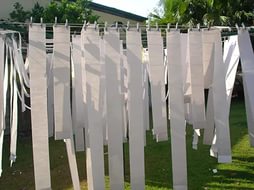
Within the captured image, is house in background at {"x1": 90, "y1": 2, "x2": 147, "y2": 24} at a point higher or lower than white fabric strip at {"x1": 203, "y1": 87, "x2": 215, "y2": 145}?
higher

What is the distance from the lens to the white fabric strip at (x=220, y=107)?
3.25m

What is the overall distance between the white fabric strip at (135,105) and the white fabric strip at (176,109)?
25 cm

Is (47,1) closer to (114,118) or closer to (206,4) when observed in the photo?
(206,4)

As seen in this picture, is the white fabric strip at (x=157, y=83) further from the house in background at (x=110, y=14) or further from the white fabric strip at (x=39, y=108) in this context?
the house in background at (x=110, y=14)

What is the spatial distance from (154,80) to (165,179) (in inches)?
88.3

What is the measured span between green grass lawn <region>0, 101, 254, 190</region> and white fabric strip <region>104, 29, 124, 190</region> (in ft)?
5.88

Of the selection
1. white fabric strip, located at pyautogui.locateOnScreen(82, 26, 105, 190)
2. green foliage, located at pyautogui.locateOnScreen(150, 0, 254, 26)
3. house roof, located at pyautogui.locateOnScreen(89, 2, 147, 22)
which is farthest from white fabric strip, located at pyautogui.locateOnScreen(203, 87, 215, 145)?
house roof, located at pyautogui.locateOnScreen(89, 2, 147, 22)

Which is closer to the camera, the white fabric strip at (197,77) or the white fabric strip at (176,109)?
the white fabric strip at (176,109)

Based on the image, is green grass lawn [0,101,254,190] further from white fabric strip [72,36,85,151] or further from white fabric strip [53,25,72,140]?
white fabric strip [53,25,72,140]

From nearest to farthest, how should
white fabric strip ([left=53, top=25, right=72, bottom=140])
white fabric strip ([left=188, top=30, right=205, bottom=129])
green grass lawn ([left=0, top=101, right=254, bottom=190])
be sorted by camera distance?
white fabric strip ([left=53, top=25, right=72, bottom=140])
white fabric strip ([left=188, top=30, right=205, bottom=129])
green grass lawn ([left=0, top=101, right=254, bottom=190])

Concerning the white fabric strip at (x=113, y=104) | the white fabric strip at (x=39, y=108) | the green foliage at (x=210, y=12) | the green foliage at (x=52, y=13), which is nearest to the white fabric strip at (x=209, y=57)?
the white fabric strip at (x=113, y=104)

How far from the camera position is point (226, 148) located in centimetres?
326

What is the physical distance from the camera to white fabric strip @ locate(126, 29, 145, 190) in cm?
308

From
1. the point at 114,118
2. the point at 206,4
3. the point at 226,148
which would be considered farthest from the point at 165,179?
the point at 206,4
